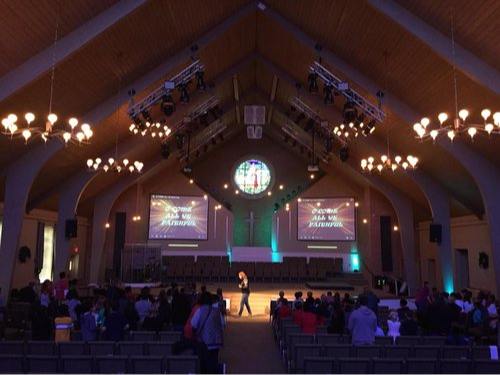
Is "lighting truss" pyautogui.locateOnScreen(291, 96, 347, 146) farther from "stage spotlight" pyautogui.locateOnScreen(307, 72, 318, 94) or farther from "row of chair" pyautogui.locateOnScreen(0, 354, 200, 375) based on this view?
"row of chair" pyautogui.locateOnScreen(0, 354, 200, 375)

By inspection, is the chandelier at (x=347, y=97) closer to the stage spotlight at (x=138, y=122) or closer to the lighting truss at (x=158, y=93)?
the lighting truss at (x=158, y=93)

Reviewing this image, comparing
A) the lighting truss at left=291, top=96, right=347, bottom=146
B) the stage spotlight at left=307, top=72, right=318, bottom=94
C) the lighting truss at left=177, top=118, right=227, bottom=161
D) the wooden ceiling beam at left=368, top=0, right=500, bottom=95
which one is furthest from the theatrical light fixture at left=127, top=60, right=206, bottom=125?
the lighting truss at left=177, top=118, right=227, bottom=161

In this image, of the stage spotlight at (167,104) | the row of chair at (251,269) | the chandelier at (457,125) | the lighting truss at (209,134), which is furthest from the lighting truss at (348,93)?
the row of chair at (251,269)

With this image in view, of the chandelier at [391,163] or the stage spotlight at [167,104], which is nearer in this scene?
the chandelier at [391,163]

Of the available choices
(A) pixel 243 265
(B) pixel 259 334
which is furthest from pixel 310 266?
(B) pixel 259 334

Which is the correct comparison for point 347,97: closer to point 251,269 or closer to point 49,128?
point 49,128

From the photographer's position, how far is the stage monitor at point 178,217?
21875 mm

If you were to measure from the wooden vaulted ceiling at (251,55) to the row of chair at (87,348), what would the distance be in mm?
5087

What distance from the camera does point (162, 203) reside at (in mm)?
22031

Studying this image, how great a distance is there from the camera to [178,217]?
2211cm

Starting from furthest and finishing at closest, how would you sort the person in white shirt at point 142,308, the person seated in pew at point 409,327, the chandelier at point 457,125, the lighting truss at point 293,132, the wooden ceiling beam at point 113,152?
the lighting truss at point 293,132 < the wooden ceiling beam at point 113,152 < the person in white shirt at point 142,308 < the person seated in pew at point 409,327 < the chandelier at point 457,125

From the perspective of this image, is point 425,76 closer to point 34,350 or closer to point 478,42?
point 478,42

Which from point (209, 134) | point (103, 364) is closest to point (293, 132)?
point (209, 134)

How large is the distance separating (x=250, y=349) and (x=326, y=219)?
1372 centimetres
